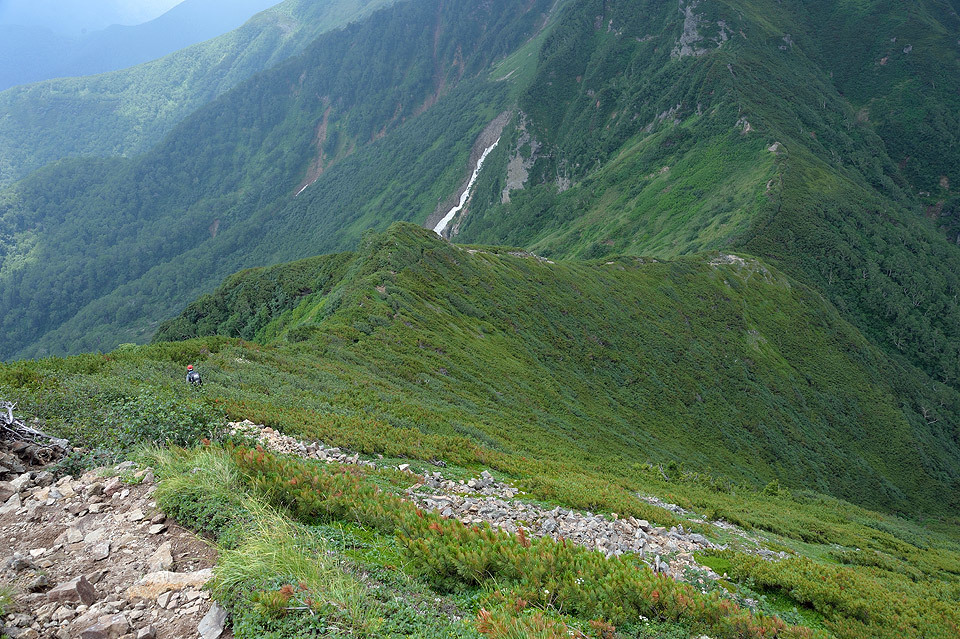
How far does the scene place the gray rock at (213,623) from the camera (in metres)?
5.94

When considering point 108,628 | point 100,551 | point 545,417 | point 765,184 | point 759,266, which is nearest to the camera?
point 108,628

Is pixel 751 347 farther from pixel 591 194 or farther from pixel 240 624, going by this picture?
pixel 591 194

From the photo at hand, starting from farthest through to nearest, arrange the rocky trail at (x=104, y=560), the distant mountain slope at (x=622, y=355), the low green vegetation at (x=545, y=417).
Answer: the distant mountain slope at (x=622, y=355), the low green vegetation at (x=545, y=417), the rocky trail at (x=104, y=560)

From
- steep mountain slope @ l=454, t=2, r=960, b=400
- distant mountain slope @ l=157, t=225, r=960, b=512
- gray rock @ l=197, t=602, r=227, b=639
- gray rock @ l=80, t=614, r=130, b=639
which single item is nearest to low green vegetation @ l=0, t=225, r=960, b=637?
gray rock @ l=197, t=602, r=227, b=639

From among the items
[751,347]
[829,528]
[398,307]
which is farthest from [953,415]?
[398,307]

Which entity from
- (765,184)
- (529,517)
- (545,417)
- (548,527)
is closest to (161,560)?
(548,527)

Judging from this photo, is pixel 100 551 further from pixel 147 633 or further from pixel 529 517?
pixel 529 517

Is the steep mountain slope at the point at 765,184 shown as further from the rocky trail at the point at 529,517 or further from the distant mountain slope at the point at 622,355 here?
the rocky trail at the point at 529,517

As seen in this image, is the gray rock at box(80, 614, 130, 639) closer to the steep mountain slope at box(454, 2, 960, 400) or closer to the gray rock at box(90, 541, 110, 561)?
the gray rock at box(90, 541, 110, 561)

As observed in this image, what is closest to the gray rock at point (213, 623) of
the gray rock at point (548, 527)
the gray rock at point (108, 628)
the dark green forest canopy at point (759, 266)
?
the gray rock at point (108, 628)

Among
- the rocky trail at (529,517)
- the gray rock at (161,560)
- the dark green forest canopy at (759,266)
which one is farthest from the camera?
the dark green forest canopy at (759,266)

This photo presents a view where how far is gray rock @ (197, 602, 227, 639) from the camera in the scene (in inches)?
234

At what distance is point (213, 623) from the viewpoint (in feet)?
19.7

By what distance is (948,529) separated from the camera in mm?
66125
